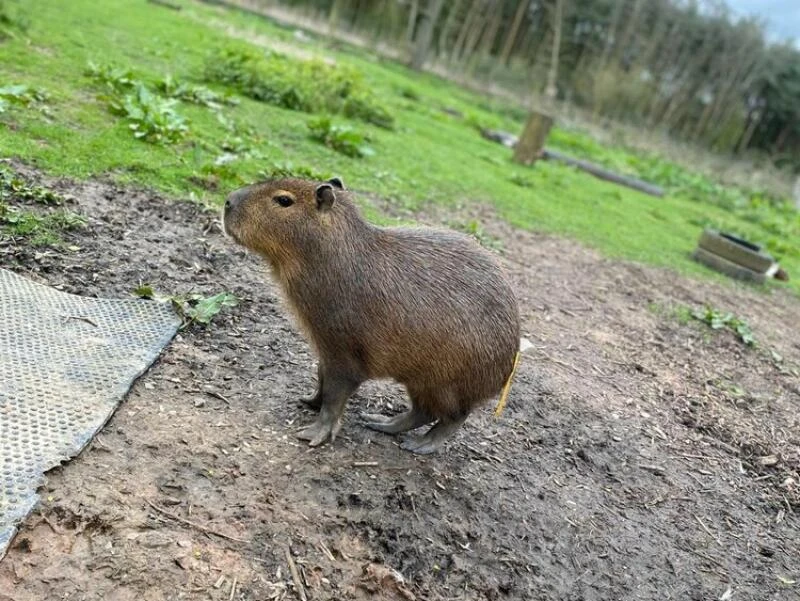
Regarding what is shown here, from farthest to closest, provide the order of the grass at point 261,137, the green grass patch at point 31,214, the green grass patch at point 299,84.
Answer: the green grass patch at point 299,84 → the grass at point 261,137 → the green grass patch at point 31,214

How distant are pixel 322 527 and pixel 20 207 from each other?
2.77 metres

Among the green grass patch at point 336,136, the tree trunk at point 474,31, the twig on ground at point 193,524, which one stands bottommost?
the twig on ground at point 193,524

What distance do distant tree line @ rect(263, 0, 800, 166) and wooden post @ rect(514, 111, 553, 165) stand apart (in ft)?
55.8

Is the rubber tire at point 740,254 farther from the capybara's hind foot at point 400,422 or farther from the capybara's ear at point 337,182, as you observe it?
the capybara's ear at point 337,182

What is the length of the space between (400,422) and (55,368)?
4.81ft

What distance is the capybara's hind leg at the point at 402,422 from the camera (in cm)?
326

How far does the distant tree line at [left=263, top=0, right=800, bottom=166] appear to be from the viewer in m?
29.0

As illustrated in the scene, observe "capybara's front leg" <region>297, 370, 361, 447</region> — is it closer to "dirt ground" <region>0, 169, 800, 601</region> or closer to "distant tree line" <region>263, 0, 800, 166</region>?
"dirt ground" <region>0, 169, 800, 601</region>

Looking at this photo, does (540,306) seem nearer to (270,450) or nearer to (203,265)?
(203,265)

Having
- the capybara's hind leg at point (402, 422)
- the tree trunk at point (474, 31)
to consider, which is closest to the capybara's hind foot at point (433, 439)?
the capybara's hind leg at point (402, 422)

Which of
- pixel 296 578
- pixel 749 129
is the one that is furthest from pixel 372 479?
pixel 749 129

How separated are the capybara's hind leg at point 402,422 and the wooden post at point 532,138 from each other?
30.1 ft

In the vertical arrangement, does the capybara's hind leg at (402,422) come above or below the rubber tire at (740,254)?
below

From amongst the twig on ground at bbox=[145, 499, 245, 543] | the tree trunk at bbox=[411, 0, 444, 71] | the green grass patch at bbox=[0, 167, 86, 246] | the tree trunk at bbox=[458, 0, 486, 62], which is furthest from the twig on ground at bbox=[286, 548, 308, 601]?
the tree trunk at bbox=[458, 0, 486, 62]
